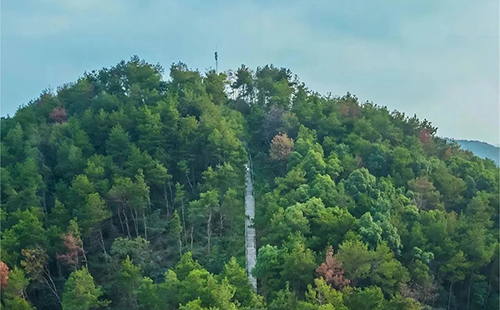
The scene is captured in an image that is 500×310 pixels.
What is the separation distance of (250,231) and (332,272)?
6.17 meters

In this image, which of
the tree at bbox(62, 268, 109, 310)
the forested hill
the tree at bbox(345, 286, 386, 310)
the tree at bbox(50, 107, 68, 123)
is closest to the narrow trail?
the forested hill

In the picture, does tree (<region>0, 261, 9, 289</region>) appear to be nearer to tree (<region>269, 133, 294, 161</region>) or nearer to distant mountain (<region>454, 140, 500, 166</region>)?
tree (<region>269, 133, 294, 161</region>)

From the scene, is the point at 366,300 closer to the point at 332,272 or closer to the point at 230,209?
the point at 332,272

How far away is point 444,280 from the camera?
1991 centimetres

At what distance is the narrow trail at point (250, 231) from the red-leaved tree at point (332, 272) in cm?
274

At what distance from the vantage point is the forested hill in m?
A: 16.4

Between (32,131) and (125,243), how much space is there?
394 inches

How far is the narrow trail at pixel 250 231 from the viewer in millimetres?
18906

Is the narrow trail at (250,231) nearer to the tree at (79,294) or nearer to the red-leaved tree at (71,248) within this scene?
the tree at (79,294)

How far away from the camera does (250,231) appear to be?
21.5 meters

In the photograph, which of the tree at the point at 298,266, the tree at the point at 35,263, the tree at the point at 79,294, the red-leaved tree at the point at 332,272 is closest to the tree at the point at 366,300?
the red-leaved tree at the point at 332,272

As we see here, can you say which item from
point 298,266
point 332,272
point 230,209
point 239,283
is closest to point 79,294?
point 239,283

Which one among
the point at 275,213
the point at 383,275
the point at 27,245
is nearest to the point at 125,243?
the point at 27,245

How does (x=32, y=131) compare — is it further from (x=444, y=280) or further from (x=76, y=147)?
(x=444, y=280)
